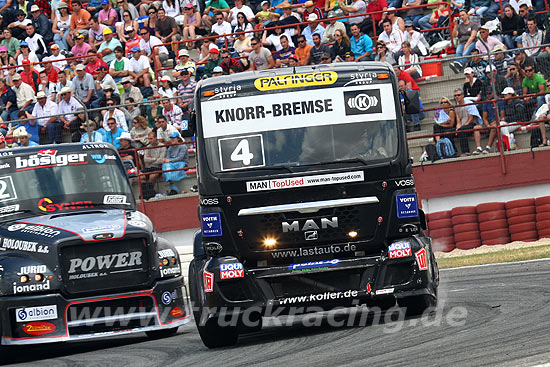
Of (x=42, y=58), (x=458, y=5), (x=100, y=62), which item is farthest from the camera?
(x=42, y=58)

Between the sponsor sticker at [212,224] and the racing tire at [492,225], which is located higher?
the sponsor sticker at [212,224]

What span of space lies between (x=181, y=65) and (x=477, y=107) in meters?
7.46

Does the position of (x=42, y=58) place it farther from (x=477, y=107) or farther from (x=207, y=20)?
(x=477, y=107)

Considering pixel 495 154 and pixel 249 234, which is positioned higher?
pixel 249 234

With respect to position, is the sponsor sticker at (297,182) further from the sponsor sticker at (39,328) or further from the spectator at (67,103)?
the spectator at (67,103)

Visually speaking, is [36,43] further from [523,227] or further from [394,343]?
[394,343]

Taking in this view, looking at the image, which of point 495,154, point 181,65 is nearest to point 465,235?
point 495,154

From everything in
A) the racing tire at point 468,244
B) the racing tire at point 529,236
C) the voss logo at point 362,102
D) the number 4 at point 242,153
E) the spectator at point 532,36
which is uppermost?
the voss logo at point 362,102

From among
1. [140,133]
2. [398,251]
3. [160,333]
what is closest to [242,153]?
[398,251]

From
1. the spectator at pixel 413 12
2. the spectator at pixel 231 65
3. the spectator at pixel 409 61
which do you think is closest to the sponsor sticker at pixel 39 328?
the spectator at pixel 409 61

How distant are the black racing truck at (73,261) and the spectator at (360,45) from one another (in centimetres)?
1109

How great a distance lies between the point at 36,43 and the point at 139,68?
4537 mm

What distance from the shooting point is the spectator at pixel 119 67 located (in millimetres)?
24750

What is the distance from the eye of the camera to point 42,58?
27.6m
